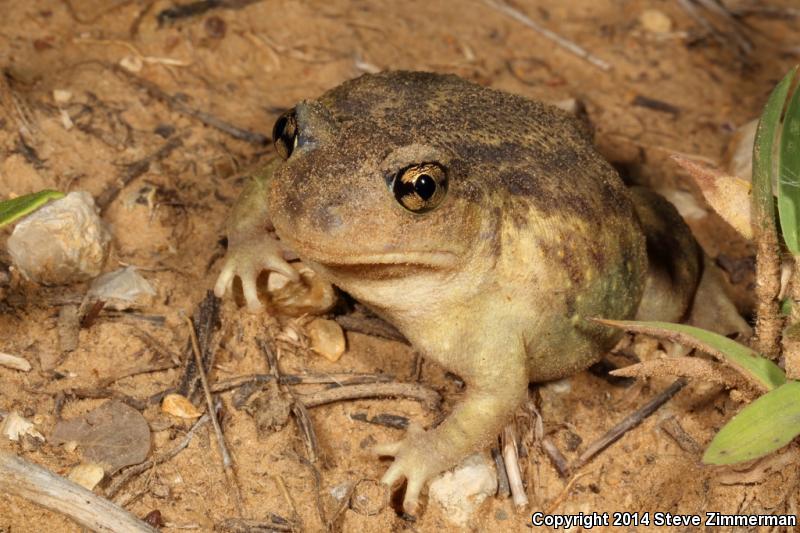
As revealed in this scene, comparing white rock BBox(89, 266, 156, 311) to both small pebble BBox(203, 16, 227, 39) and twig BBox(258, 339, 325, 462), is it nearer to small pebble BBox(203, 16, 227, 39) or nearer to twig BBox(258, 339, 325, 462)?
twig BBox(258, 339, 325, 462)

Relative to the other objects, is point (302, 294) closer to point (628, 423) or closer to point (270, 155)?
point (270, 155)

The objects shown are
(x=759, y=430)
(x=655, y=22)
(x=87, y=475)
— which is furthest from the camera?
(x=655, y=22)

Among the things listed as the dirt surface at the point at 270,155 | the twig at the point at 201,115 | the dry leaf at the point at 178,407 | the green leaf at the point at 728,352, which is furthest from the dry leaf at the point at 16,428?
the green leaf at the point at 728,352

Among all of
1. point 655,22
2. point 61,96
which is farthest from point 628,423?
point 655,22

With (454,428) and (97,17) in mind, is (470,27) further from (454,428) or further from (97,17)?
(454,428)

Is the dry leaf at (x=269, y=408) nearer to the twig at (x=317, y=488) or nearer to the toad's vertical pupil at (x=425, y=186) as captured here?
the twig at (x=317, y=488)

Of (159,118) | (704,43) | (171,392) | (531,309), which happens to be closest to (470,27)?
(704,43)
